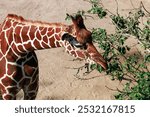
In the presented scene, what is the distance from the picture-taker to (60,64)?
11500 mm

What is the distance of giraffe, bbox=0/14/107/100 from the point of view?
239 inches

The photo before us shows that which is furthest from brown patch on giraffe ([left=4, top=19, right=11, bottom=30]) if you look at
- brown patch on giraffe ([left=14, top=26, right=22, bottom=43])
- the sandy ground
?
the sandy ground

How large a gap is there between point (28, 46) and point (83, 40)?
1209 mm

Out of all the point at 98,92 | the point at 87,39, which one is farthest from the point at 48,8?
the point at 87,39

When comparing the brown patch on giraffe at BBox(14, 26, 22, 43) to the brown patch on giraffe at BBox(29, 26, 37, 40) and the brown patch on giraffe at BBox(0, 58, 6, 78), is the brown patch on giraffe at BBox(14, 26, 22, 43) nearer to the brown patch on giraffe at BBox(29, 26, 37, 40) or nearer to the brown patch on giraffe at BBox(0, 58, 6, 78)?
the brown patch on giraffe at BBox(29, 26, 37, 40)

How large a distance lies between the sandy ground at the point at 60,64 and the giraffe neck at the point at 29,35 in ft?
9.26

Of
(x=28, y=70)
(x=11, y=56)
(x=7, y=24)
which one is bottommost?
(x=28, y=70)

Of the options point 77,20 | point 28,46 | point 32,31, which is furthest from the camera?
point 28,46

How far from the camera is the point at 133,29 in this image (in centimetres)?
724

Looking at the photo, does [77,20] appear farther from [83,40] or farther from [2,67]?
[2,67]

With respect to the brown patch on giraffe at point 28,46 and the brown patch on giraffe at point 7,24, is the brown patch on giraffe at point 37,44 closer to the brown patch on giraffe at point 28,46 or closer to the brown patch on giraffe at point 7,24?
the brown patch on giraffe at point 28,46

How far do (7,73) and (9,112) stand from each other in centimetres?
79

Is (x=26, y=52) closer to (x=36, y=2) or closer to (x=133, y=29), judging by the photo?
(x=133, y=29)

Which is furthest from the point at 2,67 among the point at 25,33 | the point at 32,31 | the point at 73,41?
the point at 73,41
